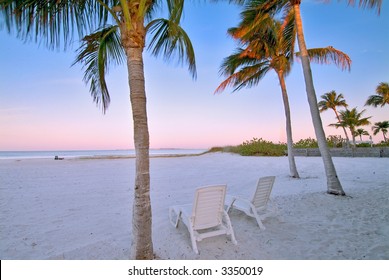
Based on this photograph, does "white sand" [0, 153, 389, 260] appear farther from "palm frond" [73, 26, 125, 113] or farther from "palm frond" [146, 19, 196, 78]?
"palm frond" [146, 19, 196, 78]

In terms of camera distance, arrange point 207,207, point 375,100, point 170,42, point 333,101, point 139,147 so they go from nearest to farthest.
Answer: point 139,147, point 207,207, point 170,42, point 375,100, point 333,101

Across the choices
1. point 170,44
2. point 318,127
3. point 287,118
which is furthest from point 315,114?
point 170,44

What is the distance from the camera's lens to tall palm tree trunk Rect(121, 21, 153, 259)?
2.52m

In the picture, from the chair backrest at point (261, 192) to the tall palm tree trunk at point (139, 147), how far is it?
2.45 meters

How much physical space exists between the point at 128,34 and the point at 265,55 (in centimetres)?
783

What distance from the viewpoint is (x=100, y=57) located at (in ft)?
12.0

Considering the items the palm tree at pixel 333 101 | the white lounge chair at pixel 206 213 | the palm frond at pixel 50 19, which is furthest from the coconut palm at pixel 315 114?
the palm tree at pixel 333 101

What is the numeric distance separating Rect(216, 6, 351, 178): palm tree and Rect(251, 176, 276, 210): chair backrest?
5.17m

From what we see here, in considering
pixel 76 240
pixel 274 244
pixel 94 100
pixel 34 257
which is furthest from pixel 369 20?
pixel 34 257

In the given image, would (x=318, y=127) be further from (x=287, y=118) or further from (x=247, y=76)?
(x=247, y=76)

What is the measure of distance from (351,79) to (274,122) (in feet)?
21.7

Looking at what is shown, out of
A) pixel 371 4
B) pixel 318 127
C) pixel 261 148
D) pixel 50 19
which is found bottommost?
pixel 261 148

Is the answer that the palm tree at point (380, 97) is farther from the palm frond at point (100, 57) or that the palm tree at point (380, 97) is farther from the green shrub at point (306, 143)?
the palm frond at point (100, 57)

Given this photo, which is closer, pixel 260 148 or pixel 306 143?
pixel 260 148
